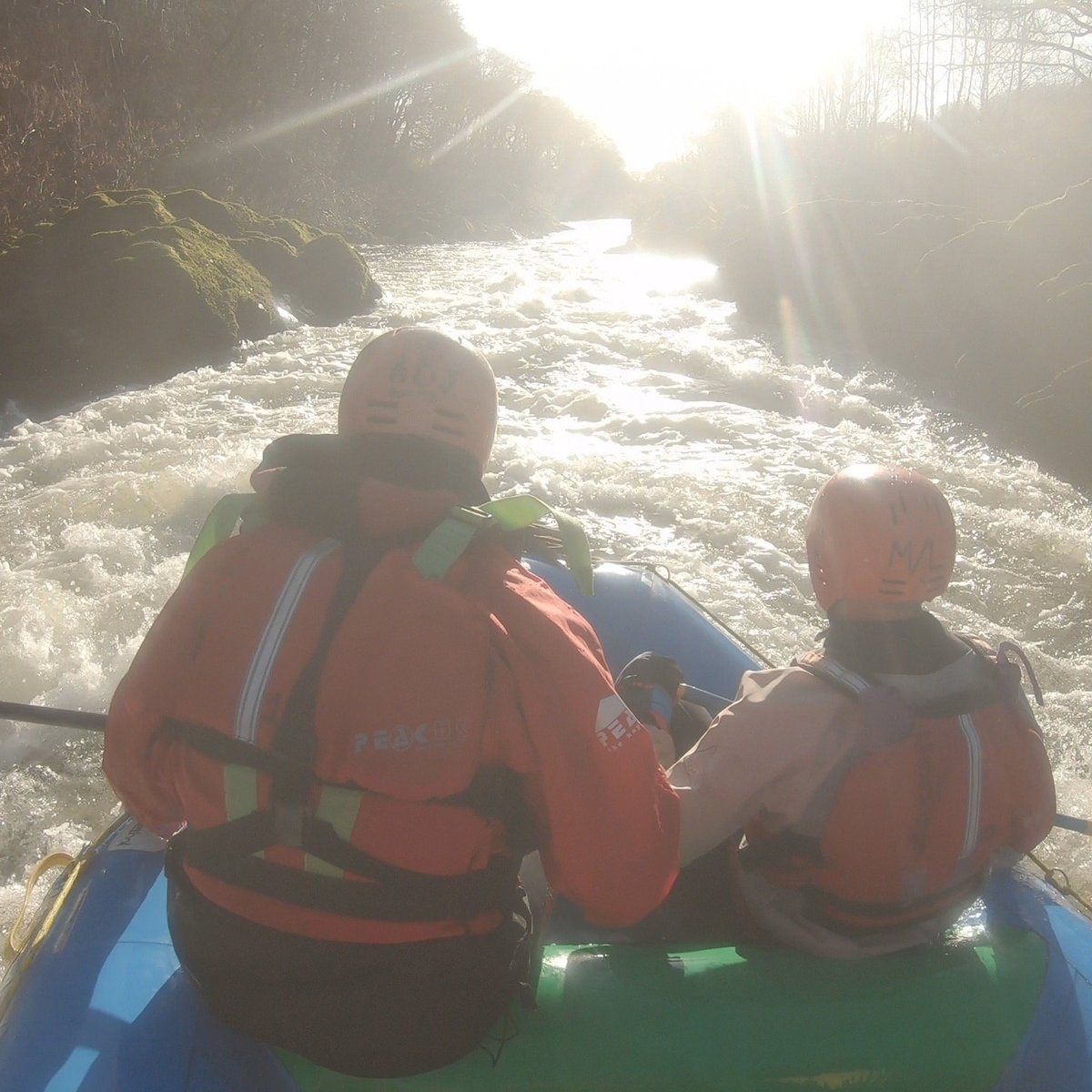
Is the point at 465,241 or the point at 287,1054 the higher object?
the point at 287,1054

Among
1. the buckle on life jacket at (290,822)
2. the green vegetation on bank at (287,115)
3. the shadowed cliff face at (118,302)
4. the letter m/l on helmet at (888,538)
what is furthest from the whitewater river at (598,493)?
the green vegetation on bank at (287,115)

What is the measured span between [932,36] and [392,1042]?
18.8 meters

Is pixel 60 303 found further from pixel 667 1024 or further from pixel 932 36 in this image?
Result: pixel 932 36

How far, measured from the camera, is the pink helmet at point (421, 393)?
1.31 metres

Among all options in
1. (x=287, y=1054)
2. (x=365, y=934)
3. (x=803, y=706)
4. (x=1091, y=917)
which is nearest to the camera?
(x=365, y=934)

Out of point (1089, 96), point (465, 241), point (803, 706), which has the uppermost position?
point (803, 706)

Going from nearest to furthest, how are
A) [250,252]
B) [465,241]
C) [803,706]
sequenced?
[803,706]
[250,252]
[465,241]

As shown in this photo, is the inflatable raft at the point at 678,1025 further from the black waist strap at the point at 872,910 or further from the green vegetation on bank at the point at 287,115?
the green vegetation on bank at the point at 287,115

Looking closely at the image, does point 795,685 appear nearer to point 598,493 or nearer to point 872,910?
point 872,910

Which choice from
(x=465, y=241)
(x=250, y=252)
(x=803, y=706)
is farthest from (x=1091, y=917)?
(x=465, y=241)

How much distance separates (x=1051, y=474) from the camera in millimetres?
6434

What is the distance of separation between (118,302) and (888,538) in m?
8.15

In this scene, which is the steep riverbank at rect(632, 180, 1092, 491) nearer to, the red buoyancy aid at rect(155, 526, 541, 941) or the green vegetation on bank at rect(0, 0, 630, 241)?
the red buoyancy aid at rect(155, 526, 541, 941)

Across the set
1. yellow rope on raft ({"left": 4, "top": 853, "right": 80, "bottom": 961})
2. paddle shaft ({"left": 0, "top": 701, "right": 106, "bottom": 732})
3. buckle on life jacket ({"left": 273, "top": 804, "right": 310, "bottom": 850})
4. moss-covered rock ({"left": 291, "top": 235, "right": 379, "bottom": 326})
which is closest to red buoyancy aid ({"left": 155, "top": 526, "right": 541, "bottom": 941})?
buckle on life jacket ({"left": 273, "top": 804, "right": 310, "bottom": 850})
